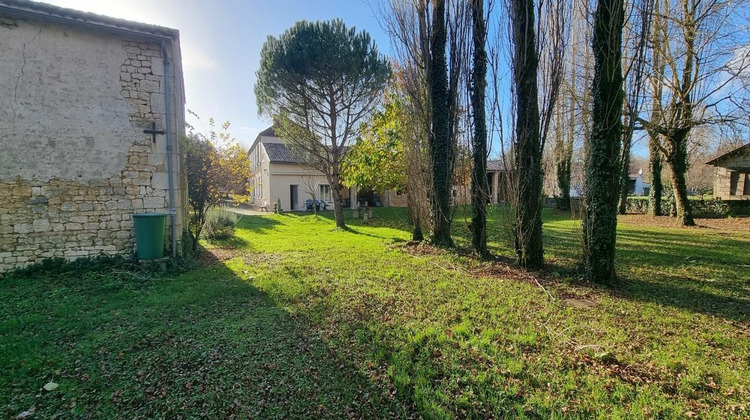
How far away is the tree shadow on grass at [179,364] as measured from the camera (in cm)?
243

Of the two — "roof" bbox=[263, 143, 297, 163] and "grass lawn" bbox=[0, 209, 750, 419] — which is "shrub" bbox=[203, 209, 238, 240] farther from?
"roof" bbox=[263, 143, 297, 163]

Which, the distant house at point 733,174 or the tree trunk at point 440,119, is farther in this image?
the distant house at point 733,174

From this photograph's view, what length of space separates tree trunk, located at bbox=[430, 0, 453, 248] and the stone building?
594 cm

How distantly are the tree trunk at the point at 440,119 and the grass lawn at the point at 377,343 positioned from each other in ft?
7.91

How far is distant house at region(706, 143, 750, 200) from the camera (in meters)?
16.4

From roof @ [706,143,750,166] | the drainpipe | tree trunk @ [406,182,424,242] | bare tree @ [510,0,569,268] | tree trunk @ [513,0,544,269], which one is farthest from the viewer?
roof @ [706,143,750,166]

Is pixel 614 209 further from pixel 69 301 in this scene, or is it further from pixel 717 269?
pixel 69 301

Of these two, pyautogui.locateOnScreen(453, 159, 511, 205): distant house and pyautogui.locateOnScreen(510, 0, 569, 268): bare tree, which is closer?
pyautogui.locateOnScreen(510, 0, 569, 268): bare tree

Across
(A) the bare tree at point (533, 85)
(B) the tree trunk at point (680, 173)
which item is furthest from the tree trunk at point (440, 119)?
(B) the tree trunk at point (680, 173)

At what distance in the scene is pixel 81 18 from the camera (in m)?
5.86

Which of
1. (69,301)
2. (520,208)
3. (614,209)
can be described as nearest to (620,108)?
(614,209)

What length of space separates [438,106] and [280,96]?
8.05 m

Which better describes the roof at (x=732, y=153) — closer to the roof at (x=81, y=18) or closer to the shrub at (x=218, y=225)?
the shrub at (x=218, y=225)

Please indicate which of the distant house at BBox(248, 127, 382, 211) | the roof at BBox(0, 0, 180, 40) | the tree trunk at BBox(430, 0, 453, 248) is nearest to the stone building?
the roof at BBox(0, 0, 180, 40)
